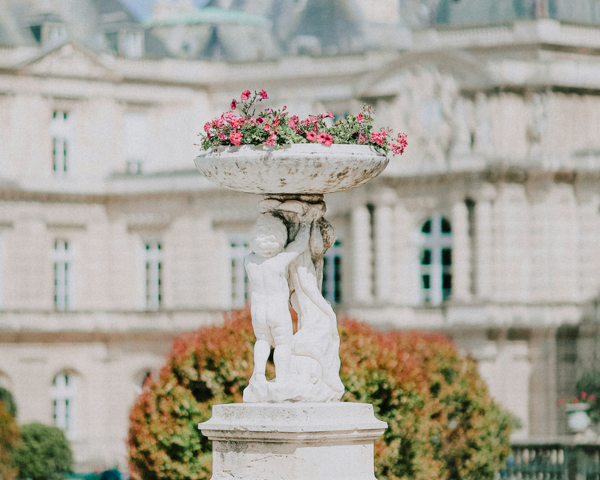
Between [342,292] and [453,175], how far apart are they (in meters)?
5.04

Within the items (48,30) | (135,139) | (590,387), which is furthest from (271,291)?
(135,139)

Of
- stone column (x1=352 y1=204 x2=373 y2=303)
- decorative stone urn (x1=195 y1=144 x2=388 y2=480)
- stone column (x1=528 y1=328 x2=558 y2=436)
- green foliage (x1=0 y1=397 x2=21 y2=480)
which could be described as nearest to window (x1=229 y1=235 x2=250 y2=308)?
stone column (x1=352 y1=204 x2=373 y2=303)

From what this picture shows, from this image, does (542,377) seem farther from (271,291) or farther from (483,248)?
(271,291)

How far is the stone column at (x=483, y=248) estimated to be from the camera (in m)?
43.0

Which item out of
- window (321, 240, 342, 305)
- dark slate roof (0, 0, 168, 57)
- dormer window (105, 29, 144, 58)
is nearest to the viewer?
window (321, 240, 342, 305)

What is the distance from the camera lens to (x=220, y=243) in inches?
1900

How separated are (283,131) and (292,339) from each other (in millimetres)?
1603

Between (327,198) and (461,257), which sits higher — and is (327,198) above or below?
above

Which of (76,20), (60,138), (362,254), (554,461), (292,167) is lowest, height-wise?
(554,461)

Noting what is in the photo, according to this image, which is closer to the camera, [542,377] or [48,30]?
[542,377]

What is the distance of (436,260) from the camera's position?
44.6 meters

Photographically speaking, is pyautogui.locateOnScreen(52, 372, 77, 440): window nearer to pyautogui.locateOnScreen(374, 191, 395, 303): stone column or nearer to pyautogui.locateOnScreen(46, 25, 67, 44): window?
pyautogui.locateOnScreen(374, 191, 395, 303): stone column

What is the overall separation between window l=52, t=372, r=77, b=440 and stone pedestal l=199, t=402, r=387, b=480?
36950 millimetres

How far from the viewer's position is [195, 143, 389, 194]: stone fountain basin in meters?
11.7
